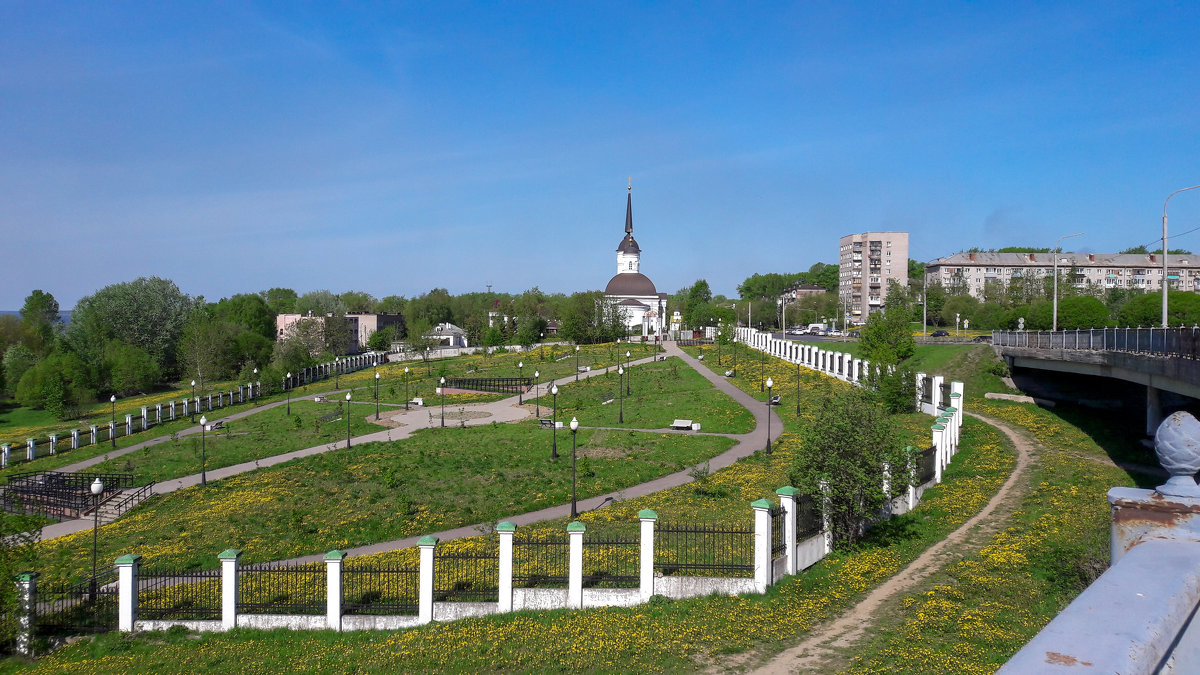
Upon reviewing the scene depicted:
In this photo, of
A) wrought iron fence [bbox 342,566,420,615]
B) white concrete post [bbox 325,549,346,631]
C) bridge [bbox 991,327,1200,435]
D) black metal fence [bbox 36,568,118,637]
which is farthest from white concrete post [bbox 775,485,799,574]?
black metal fence [bbox 36,568,118,637]

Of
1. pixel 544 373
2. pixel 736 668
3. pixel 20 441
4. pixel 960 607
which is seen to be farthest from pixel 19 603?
pixel 544 373

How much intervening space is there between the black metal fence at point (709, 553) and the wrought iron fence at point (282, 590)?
24.3 ft

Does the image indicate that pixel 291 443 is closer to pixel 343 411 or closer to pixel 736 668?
pixel 343 411

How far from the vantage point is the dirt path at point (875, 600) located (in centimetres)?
1080

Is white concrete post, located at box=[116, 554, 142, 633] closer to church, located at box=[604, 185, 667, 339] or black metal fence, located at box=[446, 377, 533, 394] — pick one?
black metal fence, located at box=[446, 377, 533, 394]

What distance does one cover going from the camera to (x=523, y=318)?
324 ft

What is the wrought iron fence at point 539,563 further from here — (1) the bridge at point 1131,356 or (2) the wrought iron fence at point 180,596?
(1) the bridge at point 1131,356

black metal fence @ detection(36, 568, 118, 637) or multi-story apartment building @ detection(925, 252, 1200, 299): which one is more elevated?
multi-story apartment building @ detection(925, 252, 1200, 299)

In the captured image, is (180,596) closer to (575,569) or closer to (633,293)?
(575,569)

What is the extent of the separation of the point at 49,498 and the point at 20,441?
21.4 meters

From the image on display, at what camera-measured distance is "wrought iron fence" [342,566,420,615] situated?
14808 millimetres

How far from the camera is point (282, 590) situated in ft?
53.1

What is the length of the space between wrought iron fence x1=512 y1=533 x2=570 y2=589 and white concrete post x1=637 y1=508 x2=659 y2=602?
1645mm

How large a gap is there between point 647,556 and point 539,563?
267 cm
